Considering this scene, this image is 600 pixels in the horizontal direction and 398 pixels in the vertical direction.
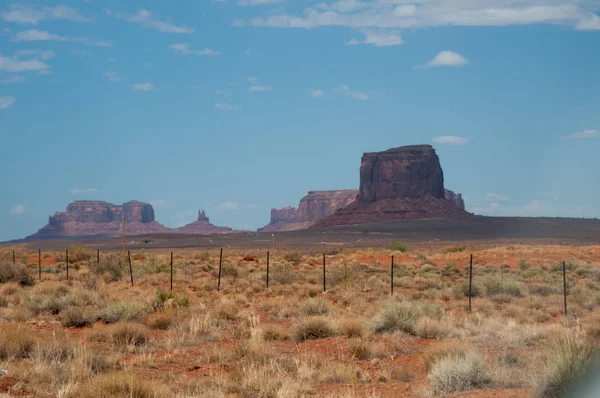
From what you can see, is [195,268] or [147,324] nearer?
[147,324]

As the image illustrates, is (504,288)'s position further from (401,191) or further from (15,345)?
(401,191)

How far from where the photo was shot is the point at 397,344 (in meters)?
14.0

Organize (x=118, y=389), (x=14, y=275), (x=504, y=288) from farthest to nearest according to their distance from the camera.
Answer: (x=14, y=275), (x=504, y=288), (x=118, y=389)

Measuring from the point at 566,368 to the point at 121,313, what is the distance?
1240cm

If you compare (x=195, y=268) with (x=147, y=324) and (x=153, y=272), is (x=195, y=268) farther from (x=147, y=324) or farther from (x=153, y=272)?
(x=147, y=324)

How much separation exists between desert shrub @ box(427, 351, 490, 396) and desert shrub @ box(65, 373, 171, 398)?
373cm

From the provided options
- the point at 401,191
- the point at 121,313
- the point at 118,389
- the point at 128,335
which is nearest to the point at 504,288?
the point at 121,313

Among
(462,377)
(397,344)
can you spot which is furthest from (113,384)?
(397,344)

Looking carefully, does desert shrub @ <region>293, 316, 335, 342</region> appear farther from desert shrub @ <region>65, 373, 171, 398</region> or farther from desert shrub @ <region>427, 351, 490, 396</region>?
desert shrub @ <region>65, 373, 171, 398</region>

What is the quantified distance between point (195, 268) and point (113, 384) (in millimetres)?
32733

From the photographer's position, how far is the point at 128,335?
47.5 feet

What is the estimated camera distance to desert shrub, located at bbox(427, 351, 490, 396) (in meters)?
9.53

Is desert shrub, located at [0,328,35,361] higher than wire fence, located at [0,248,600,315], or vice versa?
desert shrub, located at [0,328,35,361]

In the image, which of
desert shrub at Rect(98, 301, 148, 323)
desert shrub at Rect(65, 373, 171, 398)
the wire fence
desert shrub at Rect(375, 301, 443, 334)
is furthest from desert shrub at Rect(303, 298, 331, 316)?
desert shrub at Rect(65, 373, 171, 398)
